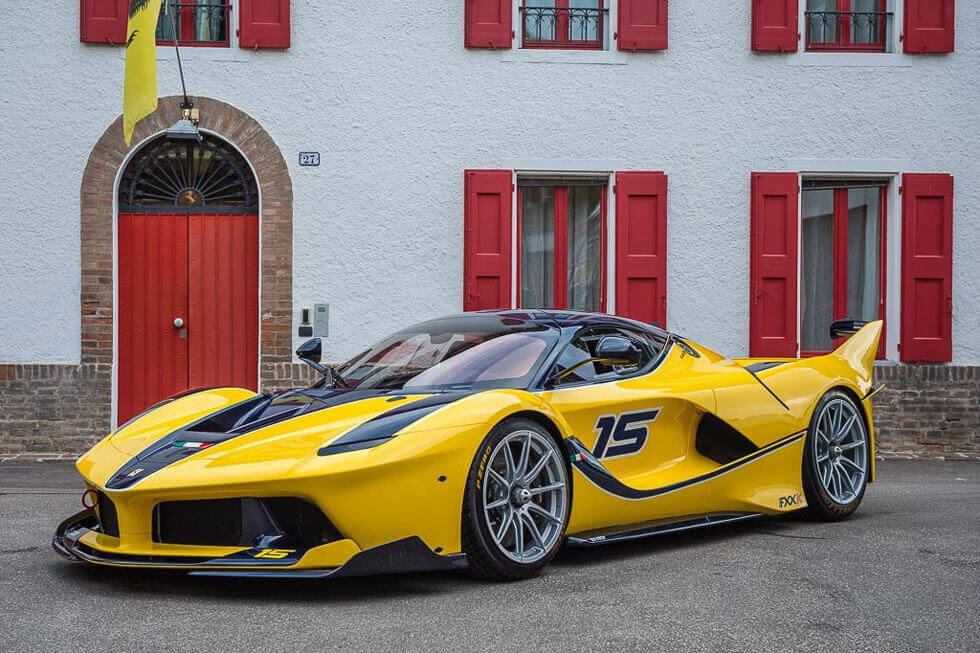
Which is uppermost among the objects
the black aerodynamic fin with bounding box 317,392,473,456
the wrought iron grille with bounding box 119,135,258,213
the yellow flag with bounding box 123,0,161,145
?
the yellow flag with bounding box 123,0,161,145

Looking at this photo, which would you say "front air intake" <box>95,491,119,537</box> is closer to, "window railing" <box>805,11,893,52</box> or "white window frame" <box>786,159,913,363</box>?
"white window frame" <box>786,159,913,363</box>

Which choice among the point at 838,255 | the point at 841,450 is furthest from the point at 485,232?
the point at 841,450

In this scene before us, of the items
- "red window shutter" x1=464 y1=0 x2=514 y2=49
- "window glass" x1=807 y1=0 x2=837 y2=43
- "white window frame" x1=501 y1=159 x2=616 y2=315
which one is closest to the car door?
"white window frame" x1=501 y1=159 x2=616 y2=315

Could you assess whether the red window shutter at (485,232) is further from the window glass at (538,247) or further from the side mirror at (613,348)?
the side mirror at (613,348)

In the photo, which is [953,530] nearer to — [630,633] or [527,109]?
[630,633]

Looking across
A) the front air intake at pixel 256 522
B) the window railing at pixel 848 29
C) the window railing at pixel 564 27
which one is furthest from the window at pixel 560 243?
the front air intake at pixel 256 522

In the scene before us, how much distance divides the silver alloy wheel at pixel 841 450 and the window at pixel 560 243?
5.33 m

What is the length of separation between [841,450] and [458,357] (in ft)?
8.17

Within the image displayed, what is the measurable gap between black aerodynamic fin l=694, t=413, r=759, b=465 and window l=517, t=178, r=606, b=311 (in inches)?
235

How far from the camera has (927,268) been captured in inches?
475

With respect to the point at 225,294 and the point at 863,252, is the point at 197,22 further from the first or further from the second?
the point at 863,252

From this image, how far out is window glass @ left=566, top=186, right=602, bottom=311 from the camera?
40.2 ft

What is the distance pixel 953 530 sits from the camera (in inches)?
259

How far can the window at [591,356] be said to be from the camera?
570 cm
